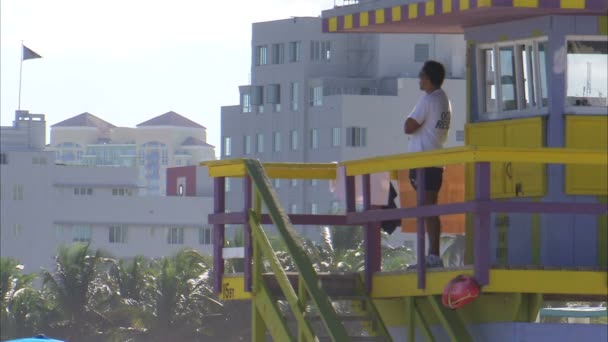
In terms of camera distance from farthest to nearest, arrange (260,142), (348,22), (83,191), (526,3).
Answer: (83,191) < (260,142) < (348,22) < (526,3)

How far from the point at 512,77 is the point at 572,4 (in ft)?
4.09

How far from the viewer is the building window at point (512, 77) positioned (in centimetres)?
1798

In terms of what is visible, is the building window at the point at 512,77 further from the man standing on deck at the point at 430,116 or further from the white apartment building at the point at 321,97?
the white apartment building at the point at 321,97

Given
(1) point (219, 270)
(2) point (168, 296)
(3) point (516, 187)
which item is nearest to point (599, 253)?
(3) point (516, 187)

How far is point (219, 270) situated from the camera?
1925cm

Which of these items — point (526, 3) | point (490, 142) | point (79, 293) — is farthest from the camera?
point (79, 293)

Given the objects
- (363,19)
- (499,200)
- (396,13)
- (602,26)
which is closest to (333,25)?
(363,19)

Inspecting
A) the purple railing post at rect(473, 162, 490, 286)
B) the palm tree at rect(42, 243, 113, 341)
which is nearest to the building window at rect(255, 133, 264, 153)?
the palm tree at rect(42, 243, 113, 341)

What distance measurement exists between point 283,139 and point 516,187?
382 feet

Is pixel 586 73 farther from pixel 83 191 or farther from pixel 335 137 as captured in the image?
pixel 83 191

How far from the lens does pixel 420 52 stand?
13188cm

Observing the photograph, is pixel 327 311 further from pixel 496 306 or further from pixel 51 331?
pixel 51 331

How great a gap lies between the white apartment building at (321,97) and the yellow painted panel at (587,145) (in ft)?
338

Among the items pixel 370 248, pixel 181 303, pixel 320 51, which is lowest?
pixel 181 303
